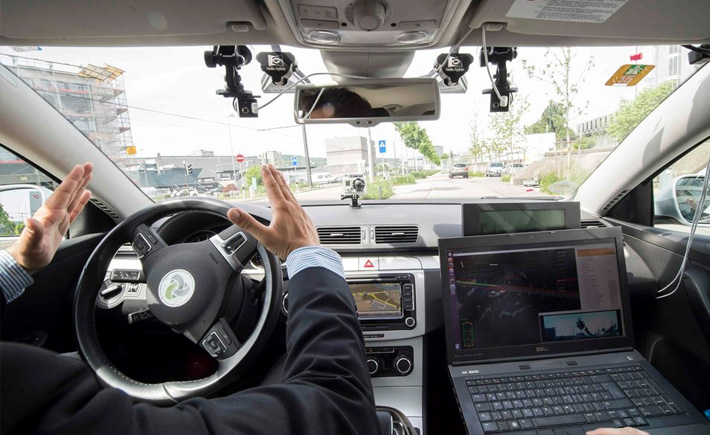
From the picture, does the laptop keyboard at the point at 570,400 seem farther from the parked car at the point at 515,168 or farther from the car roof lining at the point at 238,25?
the car roof lining at the point at 238,25

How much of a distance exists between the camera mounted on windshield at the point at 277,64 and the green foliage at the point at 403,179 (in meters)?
1.47

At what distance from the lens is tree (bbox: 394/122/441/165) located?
8.82 ft

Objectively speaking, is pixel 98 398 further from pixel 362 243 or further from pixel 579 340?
pixel 579 340

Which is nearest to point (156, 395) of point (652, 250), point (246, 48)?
point (246, 48)

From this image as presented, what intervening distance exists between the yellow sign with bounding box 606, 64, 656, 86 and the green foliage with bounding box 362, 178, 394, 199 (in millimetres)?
1661

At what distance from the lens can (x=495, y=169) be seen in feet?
10.2

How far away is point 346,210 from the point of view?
2.87 m

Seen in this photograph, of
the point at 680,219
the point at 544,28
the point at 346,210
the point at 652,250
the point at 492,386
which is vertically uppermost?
the point at 544,28

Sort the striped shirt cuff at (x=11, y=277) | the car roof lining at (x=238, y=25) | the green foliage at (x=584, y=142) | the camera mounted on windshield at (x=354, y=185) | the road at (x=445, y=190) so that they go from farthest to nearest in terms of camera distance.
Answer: the road at (x=445, y=190) → the camera mounted on windshield at (x=354, y=185) → the green foliage at (x=584, y=142) → the car roof lining at (x=238, y=25) → the striped shirt cuff at (x=11, y=277)

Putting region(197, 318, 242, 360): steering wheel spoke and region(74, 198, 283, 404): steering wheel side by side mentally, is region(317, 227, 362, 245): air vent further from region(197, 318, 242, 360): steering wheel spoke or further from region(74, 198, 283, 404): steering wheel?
region(197, 318, 242, 360): steering wheel spoke

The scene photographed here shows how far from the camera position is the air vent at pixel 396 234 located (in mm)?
2498

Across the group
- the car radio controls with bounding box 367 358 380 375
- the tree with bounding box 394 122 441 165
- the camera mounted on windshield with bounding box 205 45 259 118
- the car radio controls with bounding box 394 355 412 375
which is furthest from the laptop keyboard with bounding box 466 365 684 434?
the camera mounted on windshield with bounding box 205 45 259 118

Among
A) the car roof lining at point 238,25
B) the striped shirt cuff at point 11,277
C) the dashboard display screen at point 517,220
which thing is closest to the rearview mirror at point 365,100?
the car roof lining at point 238,25

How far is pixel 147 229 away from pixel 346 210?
1480 mm
